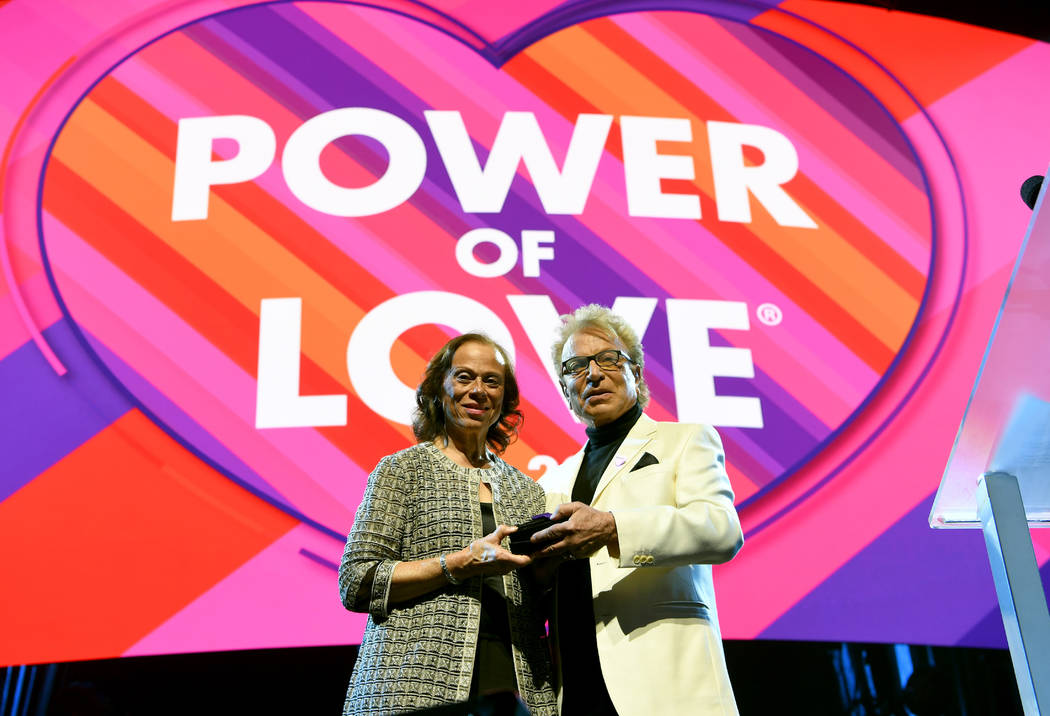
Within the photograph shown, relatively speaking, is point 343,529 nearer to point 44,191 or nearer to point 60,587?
point 60,587

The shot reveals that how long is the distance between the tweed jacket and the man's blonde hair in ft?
1.29

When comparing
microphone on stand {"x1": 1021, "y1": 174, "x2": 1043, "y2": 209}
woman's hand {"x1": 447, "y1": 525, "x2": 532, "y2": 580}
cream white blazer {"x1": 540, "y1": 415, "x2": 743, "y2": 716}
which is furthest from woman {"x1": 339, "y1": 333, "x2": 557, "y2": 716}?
microphone on stand {"x1": 1021, "y1": 174, "x2": 1043, "y2": 209}

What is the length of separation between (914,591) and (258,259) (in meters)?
2.18

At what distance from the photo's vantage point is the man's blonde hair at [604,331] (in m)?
1.89

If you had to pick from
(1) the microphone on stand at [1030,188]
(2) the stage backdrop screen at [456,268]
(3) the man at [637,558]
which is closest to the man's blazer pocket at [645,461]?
(3) the man at [637,558]

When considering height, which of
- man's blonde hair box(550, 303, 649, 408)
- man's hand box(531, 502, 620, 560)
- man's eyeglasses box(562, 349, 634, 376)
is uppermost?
man's blonde hair box(550, 303, 649, 408)

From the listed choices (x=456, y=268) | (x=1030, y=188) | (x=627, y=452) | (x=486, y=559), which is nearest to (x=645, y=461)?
→ (x=627, y=452)

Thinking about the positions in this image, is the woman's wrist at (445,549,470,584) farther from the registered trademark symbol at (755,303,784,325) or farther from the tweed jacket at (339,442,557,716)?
the registered trademark symbol at (755,303,784,325)

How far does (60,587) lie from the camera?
2.38m

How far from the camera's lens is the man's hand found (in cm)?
145

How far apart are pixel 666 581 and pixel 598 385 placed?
1.38 feet

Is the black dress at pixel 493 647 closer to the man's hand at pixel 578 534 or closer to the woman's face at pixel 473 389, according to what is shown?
the man's hand at pixel 578 534

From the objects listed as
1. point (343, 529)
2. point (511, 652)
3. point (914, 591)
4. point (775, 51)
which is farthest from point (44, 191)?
point (914, 591)

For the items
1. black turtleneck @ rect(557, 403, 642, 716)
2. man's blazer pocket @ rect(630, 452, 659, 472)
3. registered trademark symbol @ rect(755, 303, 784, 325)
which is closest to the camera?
black turtleneck @ rect(557, 403, 642, 716)
